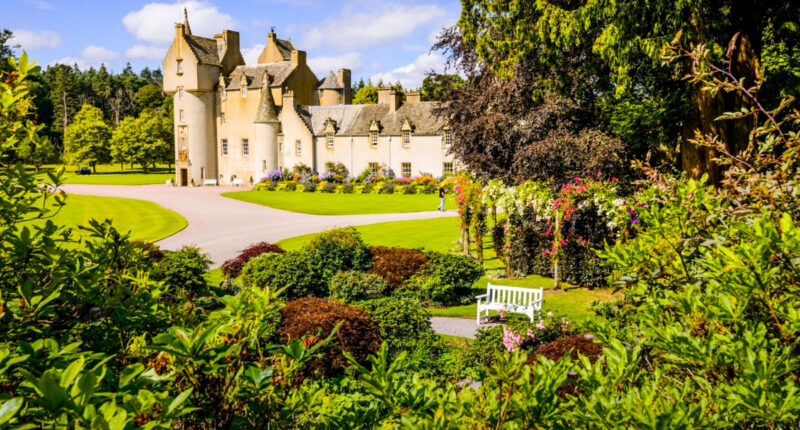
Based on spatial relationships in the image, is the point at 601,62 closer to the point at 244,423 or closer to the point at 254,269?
the point at 254,269

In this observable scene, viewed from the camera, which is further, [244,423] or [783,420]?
[244,423]

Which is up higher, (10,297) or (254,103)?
(254,103)

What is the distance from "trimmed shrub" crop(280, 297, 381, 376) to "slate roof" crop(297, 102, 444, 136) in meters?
A: 40.6

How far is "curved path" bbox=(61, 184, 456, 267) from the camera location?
74.0 feet

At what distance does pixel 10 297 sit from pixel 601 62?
53.7 feet

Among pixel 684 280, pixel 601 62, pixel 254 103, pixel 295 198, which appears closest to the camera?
pixel 684 280

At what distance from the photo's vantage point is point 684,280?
11.1 feet

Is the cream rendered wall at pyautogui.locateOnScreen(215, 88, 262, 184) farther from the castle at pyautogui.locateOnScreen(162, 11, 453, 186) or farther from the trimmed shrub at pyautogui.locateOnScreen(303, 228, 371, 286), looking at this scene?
the trimmed shrub at pyautogui.locateOnScreen(303, 228, 371, 286)

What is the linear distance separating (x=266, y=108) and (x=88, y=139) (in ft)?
117

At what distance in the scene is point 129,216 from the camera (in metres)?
30.8

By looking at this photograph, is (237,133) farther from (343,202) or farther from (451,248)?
(451,248)

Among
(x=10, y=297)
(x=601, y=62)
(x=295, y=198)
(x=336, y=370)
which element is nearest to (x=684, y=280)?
(x=10, y=297)

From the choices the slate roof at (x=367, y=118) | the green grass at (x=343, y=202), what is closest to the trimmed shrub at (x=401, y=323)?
the green grass at (x=343, y=202)

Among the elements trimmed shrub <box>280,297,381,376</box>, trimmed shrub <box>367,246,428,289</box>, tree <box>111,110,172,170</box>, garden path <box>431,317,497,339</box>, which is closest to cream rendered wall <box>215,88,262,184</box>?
tree <box>111,110,172,170</box>
